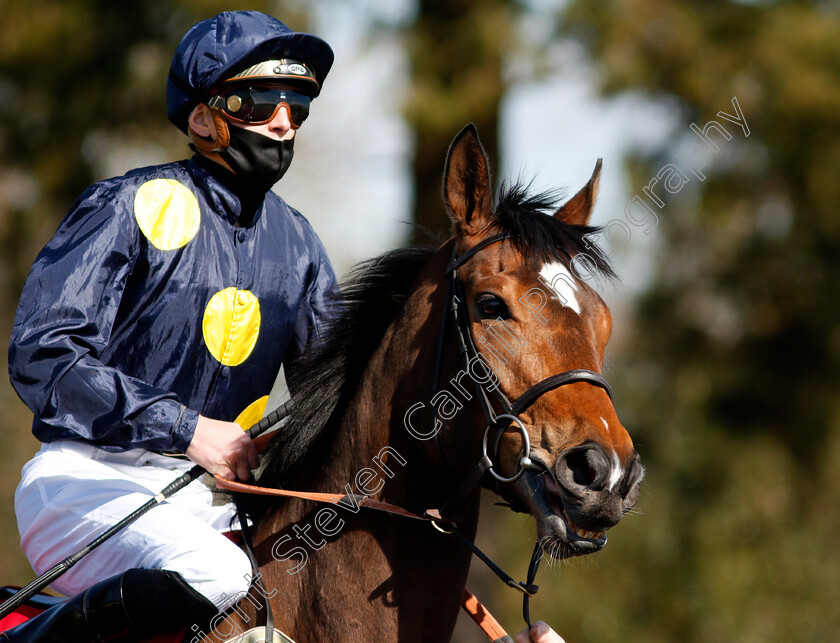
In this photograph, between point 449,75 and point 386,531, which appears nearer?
point 386,531

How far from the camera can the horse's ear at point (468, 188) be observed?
253cm

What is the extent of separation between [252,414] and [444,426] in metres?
0.88

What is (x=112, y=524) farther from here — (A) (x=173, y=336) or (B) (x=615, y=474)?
(B) (x=615, y=474)

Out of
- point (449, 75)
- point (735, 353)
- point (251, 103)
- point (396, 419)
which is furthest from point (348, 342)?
point (735, 353)

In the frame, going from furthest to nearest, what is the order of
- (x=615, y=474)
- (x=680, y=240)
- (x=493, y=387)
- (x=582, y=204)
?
(x=680, y=240), (x=582, y=204), (x=493, y=387), (x=615, y=474)

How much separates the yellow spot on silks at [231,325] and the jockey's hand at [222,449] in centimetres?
36

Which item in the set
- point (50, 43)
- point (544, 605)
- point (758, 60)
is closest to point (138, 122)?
point (50, 43)

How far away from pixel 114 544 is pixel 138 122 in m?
5.70

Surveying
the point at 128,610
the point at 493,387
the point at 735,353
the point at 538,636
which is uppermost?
the point at 493,387

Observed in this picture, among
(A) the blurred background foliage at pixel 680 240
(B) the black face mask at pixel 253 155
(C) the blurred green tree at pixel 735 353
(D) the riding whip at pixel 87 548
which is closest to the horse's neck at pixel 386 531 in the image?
(D) the riding whip at pixel 87 548

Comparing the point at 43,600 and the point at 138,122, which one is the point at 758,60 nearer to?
the point at 138,122

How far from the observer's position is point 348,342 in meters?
2.75

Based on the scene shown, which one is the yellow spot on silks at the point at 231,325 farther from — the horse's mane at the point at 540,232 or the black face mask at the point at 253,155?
the horse's mane at the point at 540,232

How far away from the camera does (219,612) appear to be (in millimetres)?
2373
